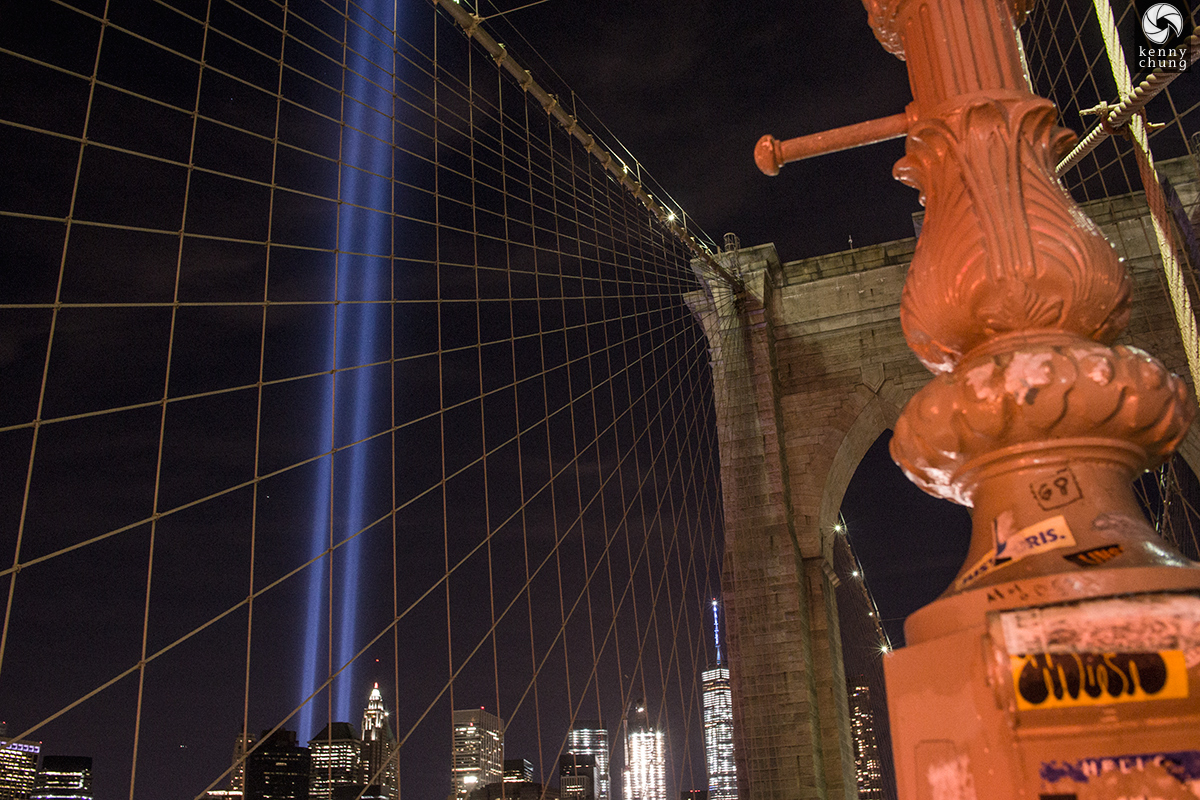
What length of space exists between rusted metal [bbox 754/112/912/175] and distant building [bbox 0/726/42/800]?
1.39m

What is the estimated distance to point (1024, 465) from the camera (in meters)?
0.63

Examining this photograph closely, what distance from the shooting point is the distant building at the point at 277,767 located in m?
3.42

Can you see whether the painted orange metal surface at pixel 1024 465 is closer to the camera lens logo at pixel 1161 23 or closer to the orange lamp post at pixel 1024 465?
the orange lamp post at pixel 1024 465

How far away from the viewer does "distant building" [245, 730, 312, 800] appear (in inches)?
135

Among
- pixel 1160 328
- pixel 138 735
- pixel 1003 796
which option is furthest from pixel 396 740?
pixel 1160 328

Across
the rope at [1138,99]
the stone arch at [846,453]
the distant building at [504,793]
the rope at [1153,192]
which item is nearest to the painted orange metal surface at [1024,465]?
the rope at [1138,99]

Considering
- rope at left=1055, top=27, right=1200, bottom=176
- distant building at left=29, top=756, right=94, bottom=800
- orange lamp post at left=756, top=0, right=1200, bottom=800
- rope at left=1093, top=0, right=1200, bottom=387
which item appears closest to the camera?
orange lamp post at left=756, top=0, right=1200, bottom=800

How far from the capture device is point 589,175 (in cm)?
533

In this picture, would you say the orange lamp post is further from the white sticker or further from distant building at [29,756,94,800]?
distant building at [29,756,94,800]

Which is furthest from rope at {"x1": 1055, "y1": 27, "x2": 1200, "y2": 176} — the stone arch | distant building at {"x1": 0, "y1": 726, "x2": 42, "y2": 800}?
the stone arch

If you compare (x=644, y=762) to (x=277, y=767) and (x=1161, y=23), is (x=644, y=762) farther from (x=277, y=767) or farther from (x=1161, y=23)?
(x=277, y=767)

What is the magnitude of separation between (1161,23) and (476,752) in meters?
4.57

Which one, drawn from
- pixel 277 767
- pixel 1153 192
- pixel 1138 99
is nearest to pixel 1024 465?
pixel 1138 99

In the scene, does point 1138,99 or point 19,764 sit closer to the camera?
point 1138,99
